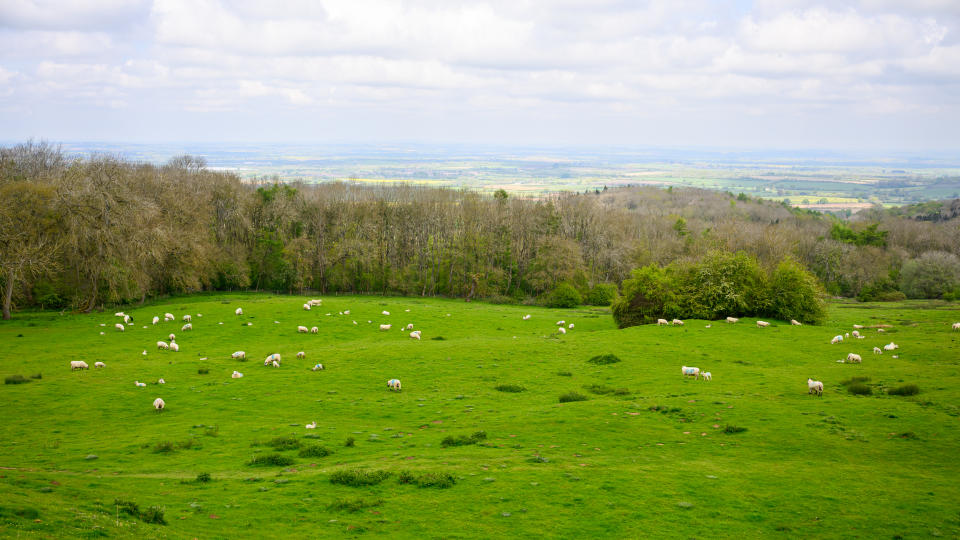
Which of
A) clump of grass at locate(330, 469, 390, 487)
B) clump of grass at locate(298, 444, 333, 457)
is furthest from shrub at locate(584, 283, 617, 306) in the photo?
clump of grass at locate(330, 469, 390, 487)

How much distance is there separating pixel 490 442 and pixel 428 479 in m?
4.74

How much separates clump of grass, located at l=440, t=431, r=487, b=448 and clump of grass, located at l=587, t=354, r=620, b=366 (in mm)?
15915

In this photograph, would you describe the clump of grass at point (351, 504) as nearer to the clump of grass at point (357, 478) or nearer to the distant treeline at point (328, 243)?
the clump of grass at point (357, 478)

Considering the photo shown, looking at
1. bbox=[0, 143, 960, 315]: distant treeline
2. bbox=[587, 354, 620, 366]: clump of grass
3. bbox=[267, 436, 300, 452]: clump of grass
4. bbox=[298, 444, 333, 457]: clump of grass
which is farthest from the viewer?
bbox=[0, 143, 960, 315]: distant treeline

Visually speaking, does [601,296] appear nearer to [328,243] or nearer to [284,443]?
[328,243]

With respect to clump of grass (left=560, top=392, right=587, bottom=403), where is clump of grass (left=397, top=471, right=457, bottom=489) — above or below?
above

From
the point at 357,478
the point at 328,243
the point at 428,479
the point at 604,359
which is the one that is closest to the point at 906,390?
the point at 604,359

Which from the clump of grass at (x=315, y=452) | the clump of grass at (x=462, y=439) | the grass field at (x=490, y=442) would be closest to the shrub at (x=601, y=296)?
the grass field at (x=490, y=442)

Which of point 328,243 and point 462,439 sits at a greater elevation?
point 328,243

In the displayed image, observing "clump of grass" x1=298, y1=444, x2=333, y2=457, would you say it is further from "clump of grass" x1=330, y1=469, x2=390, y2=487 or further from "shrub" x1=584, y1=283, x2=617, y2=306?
"shrub" x1=584, y1=283, x2=617, y2=306

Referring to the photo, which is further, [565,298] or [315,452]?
[565,298]

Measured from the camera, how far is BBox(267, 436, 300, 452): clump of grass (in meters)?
20.6

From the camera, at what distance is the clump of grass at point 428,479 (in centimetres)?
1677

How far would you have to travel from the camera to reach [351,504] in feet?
50.2
